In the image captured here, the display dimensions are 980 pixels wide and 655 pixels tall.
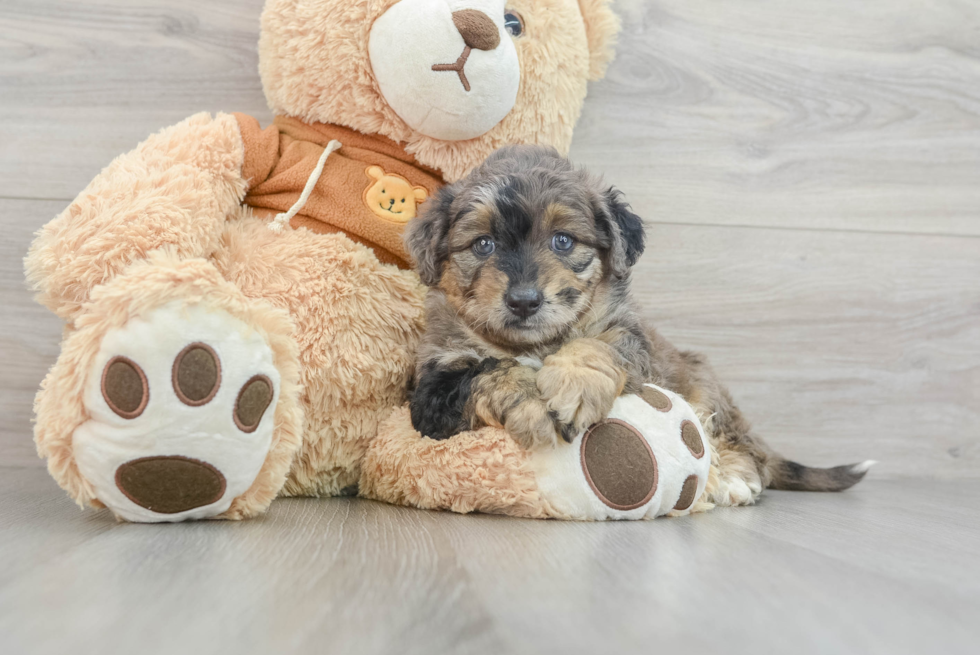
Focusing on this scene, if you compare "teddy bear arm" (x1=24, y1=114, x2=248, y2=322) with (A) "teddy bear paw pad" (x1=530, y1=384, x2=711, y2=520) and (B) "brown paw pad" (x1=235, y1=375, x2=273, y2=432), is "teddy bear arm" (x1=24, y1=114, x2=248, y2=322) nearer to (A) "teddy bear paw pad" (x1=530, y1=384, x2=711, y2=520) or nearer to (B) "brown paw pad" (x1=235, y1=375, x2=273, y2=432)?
(B) "brown paw pad" (x1=235, y1=375, x2=273, y2=432)

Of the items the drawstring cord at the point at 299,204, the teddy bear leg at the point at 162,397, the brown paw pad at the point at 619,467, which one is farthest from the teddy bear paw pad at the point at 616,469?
the drawstring cord at the point at 299,204

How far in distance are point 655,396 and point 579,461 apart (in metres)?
0.25

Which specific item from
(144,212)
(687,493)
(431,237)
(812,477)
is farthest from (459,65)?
(812,477)

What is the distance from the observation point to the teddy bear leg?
1.19 m

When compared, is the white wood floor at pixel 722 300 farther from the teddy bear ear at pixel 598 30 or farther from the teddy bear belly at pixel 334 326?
the teddy bear ear at pixel 598 30

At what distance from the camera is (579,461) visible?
1440mm

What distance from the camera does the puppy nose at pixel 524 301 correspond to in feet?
4.90

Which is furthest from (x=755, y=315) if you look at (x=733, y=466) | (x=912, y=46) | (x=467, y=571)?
(x=467, y=571)

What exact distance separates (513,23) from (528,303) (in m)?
0.80

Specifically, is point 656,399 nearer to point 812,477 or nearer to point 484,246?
point 484,246

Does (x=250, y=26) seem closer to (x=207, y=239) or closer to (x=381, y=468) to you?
(x=207, y=239)

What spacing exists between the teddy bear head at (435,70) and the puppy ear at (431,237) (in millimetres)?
199

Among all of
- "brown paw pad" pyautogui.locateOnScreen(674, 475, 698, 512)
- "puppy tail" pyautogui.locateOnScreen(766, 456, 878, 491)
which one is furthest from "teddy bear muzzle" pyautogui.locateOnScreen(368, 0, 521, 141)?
"puppy tail" pyautogui.locateOnScreen(766, 456, 878, 491)

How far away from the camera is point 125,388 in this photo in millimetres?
1187
